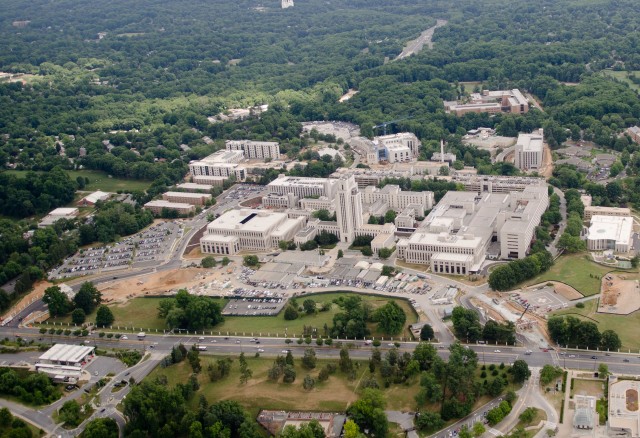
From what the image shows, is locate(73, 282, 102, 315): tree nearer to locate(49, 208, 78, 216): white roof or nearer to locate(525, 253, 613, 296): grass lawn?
locate(49, 208, 78, 216): white roof

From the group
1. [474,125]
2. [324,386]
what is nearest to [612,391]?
[324,386]

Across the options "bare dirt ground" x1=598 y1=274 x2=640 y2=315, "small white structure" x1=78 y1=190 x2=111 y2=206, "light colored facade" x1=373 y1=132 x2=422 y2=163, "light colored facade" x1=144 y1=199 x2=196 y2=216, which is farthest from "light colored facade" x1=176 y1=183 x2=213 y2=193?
"bare dirt ground" x1=598 y1=274 x2=640 y2=315

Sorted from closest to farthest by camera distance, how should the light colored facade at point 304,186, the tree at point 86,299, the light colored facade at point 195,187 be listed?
the tree at point 86,299, the light colored facade at point 304,186, the light colored facade at point 195,187

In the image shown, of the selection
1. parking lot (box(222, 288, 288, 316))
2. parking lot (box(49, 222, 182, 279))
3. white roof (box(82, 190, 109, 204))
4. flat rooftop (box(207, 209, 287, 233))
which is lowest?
parking lot (box(222, 288, 288, 316))

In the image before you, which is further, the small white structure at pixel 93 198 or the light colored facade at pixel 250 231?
the small white structure at pixel 93 198

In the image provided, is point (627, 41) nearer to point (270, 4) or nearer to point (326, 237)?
point (326, 237)

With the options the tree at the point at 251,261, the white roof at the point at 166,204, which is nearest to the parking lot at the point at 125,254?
the white roof at the point at 166,204

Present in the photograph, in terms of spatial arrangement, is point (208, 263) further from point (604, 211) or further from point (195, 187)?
point (604, 211)

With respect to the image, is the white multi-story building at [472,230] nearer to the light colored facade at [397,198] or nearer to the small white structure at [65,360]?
the light colored facade at [397,198]
